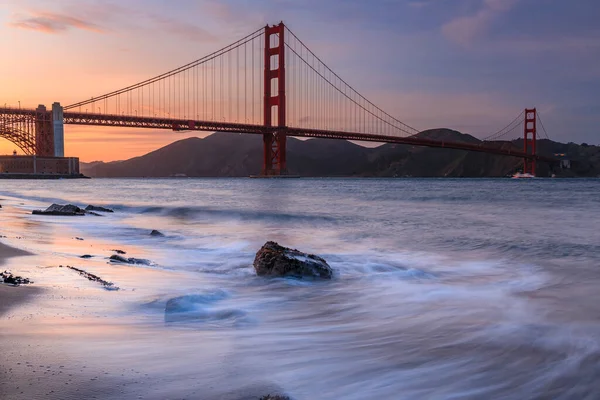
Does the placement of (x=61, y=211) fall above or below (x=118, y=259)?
above

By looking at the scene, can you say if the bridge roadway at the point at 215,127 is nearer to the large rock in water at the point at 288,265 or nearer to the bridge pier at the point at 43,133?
the bridge pier at the point at 43,133

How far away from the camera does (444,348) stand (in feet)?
10.7

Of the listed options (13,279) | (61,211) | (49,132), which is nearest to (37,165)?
(49,132)

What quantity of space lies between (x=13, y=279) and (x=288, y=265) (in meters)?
2.49

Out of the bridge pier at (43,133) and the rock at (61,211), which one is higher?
the bridge pier at (43,133)

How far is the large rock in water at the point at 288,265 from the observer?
5.27 meters

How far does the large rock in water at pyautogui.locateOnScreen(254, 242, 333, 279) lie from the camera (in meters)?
5.27

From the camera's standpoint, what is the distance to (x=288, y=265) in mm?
5270

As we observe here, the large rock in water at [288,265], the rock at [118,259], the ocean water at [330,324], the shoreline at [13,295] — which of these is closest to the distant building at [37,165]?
the ocean water at [330,324]

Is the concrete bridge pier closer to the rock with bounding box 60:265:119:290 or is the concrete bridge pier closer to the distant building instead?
the distant building

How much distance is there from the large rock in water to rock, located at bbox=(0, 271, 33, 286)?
88.4 inches

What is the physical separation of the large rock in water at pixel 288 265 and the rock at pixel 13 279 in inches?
88.4

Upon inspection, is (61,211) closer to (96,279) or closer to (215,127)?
(96,279)

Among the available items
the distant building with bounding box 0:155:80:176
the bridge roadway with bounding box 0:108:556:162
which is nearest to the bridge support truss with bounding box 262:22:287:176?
the bridge roadway with bounding box 0:108:556:162
